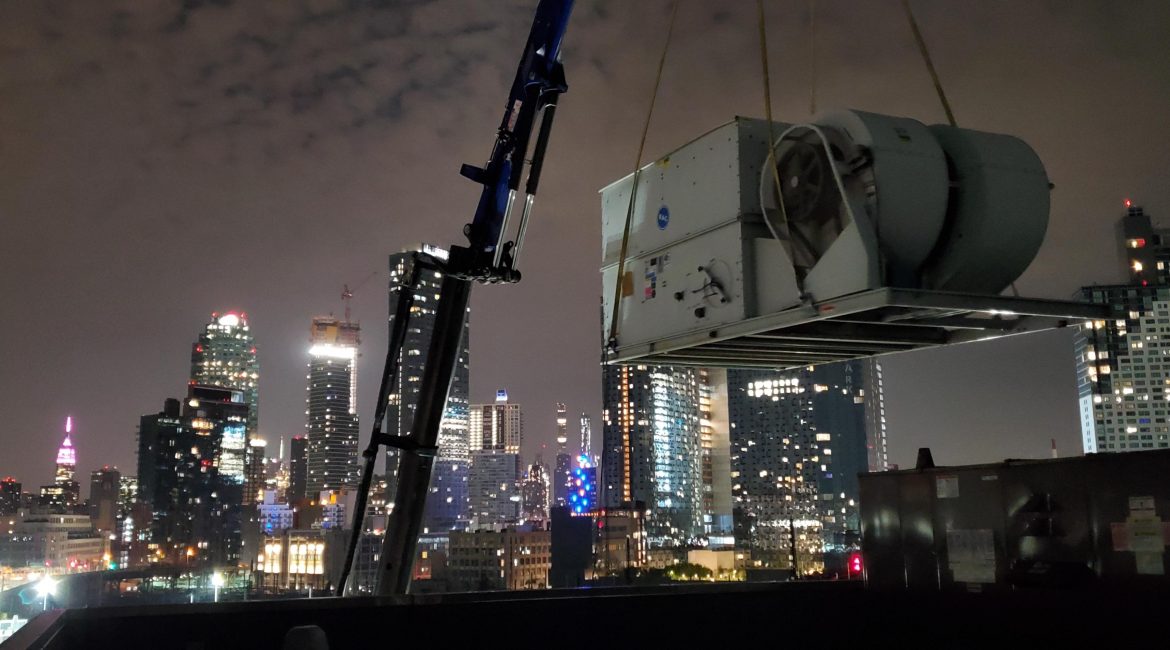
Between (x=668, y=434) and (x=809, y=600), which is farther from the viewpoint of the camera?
(x=668, y=434)

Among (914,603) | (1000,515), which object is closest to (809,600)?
(914,603)

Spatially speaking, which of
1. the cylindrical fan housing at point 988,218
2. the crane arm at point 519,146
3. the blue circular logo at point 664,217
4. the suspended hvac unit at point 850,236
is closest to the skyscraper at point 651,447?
the crane arm at point 519,146

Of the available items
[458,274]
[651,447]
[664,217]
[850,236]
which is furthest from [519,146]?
[651,447]

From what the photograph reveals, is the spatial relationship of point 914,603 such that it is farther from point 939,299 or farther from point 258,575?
point 258,575

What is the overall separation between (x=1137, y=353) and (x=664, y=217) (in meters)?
126

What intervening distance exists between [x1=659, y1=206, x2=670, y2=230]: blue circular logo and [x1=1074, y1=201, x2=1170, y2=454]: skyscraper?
11515 centimetres

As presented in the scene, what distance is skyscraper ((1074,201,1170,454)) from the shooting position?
109 m

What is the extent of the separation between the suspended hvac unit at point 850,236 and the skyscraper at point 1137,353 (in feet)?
378

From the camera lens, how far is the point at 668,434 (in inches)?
7687

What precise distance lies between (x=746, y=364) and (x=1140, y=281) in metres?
122

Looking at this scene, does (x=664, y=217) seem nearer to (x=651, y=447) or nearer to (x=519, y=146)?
(x=519, y=146)

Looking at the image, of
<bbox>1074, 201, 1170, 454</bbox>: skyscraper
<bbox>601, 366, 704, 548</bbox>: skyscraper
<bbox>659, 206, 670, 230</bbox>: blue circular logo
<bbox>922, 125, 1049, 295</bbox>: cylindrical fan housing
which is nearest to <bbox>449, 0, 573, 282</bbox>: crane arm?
<bbox>659, 206, 670, 230</bbox>: blue circular logo

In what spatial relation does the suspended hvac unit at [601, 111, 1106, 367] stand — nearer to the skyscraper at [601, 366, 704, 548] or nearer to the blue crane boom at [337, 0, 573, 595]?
the blue crane boom at [337, 0, 573, 595]

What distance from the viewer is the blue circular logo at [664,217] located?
24.7 ft
